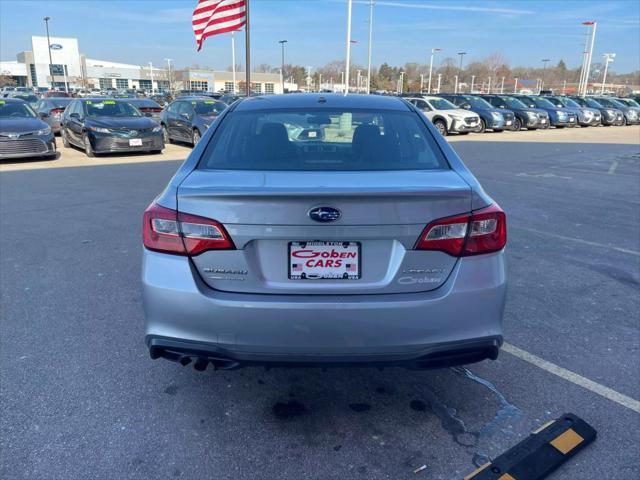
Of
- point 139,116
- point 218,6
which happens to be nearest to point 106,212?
point 139,116

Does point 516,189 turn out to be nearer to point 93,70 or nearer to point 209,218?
point 209,218

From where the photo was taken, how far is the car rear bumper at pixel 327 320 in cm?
224

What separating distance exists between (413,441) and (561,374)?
3.92 ft

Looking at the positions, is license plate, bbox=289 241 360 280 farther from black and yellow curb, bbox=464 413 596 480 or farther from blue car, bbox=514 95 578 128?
blue car, bbox=514 95 578 128

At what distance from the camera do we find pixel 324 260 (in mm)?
2271

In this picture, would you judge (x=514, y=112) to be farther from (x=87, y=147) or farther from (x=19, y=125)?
(x=19, y=125)

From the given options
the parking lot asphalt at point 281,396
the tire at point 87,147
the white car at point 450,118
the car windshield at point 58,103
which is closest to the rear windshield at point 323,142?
the parking lot asphalt at point 281,396

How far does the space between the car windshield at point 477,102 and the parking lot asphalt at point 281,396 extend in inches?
861

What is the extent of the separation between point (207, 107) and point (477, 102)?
15.2 meters

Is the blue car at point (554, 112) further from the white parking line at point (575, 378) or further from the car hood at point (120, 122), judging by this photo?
the white parking line at point (575, 378)

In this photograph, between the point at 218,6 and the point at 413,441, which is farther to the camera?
the point at 218,6

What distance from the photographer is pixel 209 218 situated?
2.26 meters

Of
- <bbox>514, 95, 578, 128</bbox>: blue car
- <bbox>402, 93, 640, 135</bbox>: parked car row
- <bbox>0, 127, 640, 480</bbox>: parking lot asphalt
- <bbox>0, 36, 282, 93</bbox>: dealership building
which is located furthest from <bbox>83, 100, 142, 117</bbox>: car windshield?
<bbox>0, 36, 282, 93</bbox>: dealership building

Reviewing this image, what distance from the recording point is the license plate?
226 centimetres
